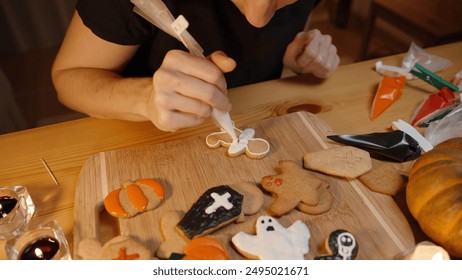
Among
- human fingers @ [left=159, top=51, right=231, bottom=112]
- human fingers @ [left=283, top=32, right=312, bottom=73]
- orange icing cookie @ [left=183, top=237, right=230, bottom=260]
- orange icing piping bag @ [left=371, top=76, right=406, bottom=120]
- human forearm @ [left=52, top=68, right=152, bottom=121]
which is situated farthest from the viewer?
human fingers @ [left=283, top=32, right=312, bottom=73]

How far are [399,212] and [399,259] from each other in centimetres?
11

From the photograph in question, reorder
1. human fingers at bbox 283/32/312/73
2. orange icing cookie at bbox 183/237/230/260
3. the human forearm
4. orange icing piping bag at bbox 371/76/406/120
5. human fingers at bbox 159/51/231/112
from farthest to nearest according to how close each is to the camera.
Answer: human fingers at bbox 283/32/312/73 < orange icing piping bag at bbox 371/76/406/120 < the human forearm < human fingers at bbox 159/51/231/112 < orange icing cookie at bbox 183/237/230/260

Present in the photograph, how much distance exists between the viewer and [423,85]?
1126mm

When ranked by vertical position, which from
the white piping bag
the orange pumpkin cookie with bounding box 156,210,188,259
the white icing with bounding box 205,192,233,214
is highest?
the white piping bag

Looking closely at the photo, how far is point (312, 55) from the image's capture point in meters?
1.12

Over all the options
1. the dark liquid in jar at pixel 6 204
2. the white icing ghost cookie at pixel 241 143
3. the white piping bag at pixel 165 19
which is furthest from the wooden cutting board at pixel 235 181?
the white piping bag at pixel 165 19

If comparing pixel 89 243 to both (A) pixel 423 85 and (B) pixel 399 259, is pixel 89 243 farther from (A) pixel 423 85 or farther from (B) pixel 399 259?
(A) pixel 423 85

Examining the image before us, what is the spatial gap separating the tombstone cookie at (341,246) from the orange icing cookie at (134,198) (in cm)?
33

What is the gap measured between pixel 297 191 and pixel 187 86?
302 millimetres

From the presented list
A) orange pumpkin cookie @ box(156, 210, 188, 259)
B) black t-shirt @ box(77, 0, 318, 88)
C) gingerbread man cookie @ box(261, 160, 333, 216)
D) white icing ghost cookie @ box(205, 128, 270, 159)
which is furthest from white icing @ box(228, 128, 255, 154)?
black t-shirt @ box(77, 0, 318, 88)

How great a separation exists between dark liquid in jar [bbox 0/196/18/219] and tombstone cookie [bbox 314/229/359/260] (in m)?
0.58

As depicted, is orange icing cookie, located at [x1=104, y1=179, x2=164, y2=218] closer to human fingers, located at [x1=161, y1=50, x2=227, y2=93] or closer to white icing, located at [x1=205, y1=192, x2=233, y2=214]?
white icing, located at [x1=205, y1=192, x2=233, y2=214]

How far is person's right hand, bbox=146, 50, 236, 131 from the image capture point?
0.79 meters

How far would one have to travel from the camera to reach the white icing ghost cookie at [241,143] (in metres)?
0.88
